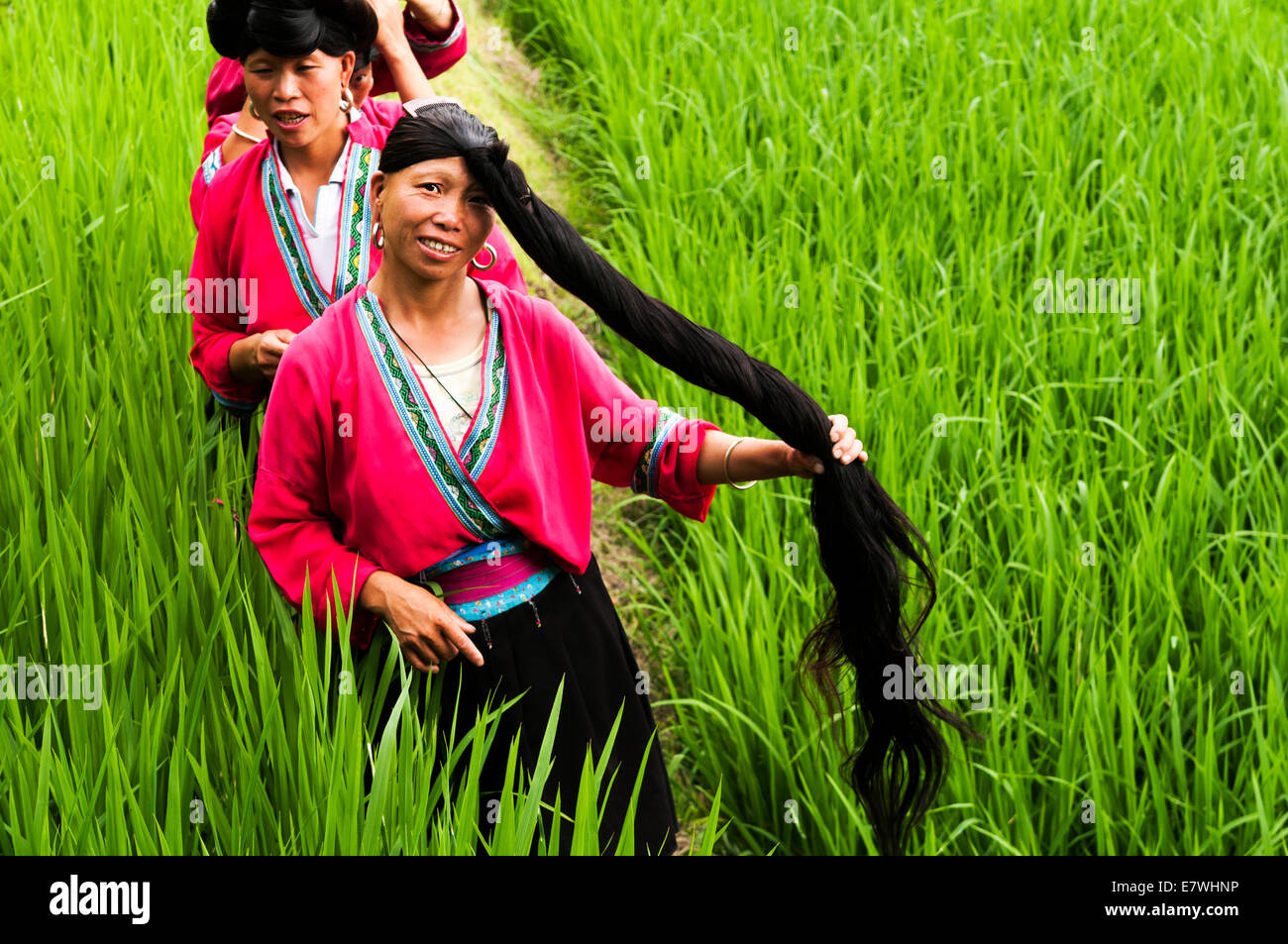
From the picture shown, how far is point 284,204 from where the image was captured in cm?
168

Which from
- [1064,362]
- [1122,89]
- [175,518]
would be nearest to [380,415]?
[175,518]

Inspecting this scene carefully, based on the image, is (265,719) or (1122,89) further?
(1122,89)

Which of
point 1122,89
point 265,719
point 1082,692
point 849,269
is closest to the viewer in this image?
point 265,719

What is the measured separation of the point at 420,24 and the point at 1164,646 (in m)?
1.65

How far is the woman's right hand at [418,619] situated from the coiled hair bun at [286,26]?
2.39ft

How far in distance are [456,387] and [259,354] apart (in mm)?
338

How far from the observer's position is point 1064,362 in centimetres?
267

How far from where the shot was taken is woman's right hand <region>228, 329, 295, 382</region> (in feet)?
5.19

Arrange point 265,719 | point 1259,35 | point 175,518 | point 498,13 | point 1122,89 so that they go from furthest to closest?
1. point 498,13
2. point 1259,35
3. point 1122,89
4. point 175,518
5. point 265,719

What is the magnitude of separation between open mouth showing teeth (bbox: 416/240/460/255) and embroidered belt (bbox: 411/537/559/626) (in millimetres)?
354

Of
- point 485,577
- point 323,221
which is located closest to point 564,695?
point 485,577

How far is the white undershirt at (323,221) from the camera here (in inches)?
A: 66.1

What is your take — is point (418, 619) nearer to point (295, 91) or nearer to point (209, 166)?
point (295, 91)

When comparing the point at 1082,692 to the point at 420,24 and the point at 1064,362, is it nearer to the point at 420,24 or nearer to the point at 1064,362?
the point at 1064,362
